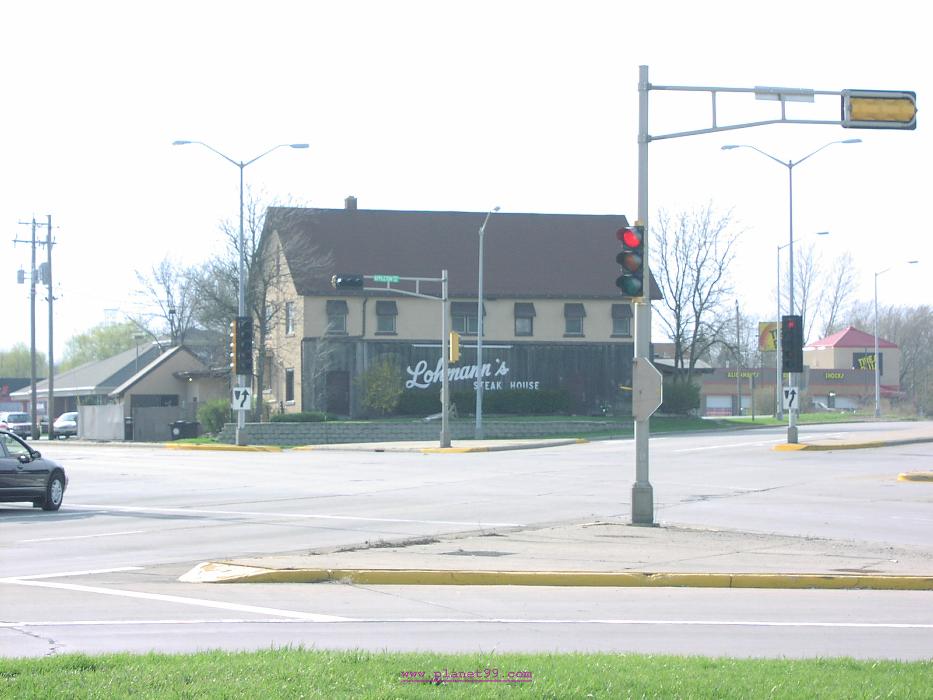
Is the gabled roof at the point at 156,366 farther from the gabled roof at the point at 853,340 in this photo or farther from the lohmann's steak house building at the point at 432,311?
the gabled roof at the point at 853,340

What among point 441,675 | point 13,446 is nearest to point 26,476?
point 13,446

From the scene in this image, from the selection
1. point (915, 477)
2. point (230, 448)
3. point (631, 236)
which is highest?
point (631, 236)

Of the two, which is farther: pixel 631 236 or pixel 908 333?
pixel 908 333

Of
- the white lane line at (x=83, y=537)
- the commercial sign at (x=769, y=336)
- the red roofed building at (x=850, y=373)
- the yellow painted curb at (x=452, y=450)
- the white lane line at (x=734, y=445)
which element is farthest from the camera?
the red roofed building at (x=850, y=373)

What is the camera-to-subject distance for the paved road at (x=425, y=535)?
949cm

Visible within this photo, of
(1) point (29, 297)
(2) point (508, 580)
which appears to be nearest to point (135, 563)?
(2) point (508, 580)

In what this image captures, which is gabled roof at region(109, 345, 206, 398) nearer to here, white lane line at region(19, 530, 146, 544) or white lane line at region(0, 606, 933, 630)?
white lane line at region(19, 530, 146, 544)

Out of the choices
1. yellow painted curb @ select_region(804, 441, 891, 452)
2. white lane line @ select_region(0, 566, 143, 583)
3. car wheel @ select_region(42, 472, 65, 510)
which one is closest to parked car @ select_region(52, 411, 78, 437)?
yellow painted curb @ select_region(804, 441, 891, 452)

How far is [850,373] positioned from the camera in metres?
106

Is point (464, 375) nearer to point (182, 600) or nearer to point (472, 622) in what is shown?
point (182, 600)

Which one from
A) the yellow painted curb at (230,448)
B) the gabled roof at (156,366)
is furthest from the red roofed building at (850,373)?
the yellow painted curb at (230,448)

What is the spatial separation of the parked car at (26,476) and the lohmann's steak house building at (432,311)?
123ft

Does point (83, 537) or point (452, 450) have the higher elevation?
point (83, 537)

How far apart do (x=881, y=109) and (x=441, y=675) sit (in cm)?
1287
